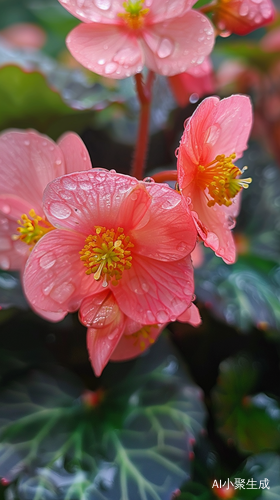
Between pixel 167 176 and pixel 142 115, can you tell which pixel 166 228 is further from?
pixel 142 115

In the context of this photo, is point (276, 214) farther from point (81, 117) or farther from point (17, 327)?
point (17, 327)

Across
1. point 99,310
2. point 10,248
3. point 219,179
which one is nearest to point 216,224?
point 219,179

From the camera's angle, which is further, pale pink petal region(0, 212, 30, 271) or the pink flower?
pale pink petal region(0, 212, 30, 271)

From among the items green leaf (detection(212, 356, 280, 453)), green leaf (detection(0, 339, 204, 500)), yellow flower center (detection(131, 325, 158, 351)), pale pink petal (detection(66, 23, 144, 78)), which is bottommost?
→ green leaf (detection(212, 356, 280, 453))

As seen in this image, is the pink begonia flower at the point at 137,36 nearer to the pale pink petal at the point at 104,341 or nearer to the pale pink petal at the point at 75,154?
the pale pink petal at the point at 75,154

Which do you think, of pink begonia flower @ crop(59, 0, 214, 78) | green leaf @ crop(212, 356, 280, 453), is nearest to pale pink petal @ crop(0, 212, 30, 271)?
pink begonia flower @ crop(59, 0, 214, 78)

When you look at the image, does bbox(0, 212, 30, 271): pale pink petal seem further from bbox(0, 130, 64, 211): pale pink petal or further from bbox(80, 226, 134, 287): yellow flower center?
bbox(80, 226, 134, 287): yellow flower center

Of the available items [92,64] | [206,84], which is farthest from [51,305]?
[206,84]
